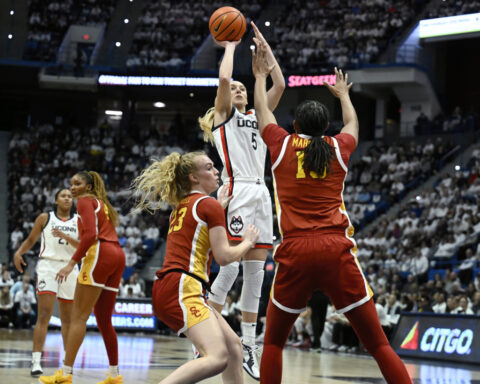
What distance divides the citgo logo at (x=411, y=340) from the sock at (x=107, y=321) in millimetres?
7496

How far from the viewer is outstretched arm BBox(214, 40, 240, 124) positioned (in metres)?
6.31

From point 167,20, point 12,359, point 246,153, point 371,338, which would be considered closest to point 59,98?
point 167,20

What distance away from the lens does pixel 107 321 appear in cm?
769

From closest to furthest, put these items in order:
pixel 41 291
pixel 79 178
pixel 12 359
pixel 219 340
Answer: pixel 219 340 → pixel 79 178 → pixel 41 291 → pixel 12 359

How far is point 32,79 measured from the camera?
1220 inches

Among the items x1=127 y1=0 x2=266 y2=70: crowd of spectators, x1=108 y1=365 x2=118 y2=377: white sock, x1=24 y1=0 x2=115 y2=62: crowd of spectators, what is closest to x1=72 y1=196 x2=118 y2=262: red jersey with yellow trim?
x1=108 y1=365 x2=118 y2=377: white sock

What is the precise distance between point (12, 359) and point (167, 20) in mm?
22867

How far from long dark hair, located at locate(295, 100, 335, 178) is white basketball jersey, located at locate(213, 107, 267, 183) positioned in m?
1.51

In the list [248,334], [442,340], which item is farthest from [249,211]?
[442,340]

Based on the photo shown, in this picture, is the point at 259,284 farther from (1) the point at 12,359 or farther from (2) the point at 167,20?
(2) the point at 167,20

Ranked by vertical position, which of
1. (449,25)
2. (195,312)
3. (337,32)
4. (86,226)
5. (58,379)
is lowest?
(58,379)

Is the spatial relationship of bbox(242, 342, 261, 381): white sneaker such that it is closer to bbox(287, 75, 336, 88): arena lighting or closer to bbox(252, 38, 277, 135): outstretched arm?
bbox(252, 38, 277, 135): outstretched arm

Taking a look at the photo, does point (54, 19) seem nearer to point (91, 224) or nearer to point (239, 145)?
point (91, 224)

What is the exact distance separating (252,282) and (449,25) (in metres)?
21.3
